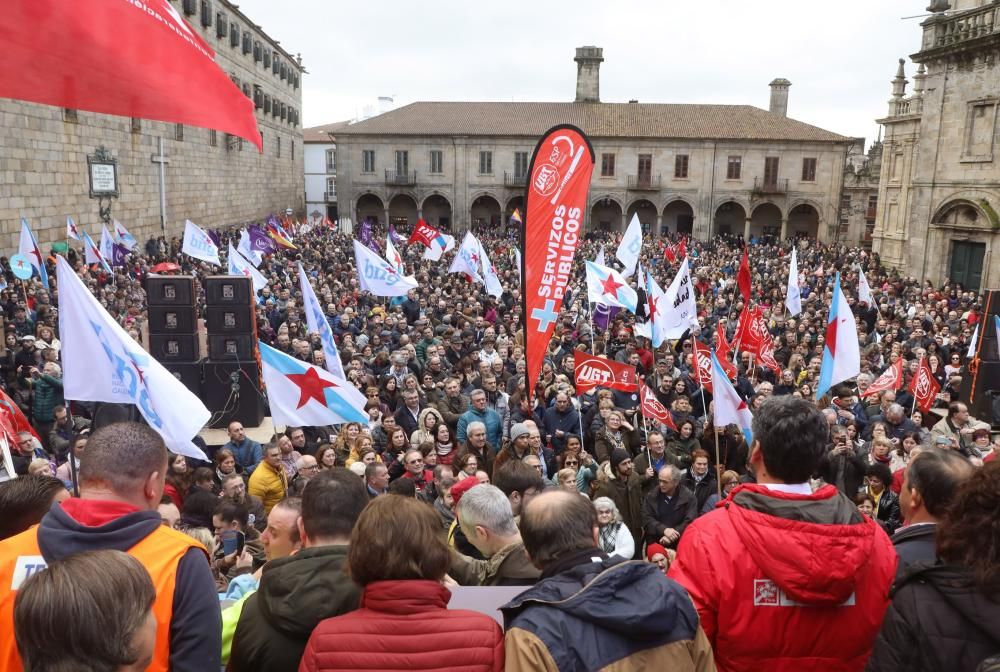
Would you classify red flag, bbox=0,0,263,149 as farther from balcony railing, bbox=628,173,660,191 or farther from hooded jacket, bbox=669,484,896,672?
balcony railing, bbox=628,173,660,191

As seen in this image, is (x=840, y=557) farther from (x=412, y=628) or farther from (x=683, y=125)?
(x=683, y=125)

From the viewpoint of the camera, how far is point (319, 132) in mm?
64125

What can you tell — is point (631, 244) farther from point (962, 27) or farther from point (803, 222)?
point (803, 222)

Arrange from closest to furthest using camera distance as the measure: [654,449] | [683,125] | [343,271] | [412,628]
→ [412,628]
[654,449]
[343,271]
[683,125]

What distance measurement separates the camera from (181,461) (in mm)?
6152

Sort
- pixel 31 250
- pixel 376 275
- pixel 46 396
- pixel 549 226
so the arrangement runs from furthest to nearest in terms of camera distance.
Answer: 1. pixel 376 275
2. pixel 31 250
3. pixel 46 396
4. pixel 549 226

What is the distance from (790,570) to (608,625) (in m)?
0.61

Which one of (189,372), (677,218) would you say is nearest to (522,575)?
(189,372)

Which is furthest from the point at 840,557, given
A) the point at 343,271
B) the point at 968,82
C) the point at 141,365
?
the point at 968,82

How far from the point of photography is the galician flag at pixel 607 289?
40.4 feet

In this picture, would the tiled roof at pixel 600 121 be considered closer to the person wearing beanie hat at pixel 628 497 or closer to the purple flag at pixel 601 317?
the purple flag at pixel 601 317

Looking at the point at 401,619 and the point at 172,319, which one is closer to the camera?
the point at 401,619

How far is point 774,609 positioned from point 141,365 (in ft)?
13.8

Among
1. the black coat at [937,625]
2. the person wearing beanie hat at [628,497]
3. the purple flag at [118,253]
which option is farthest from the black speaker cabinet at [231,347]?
the black coat at [937,625]
